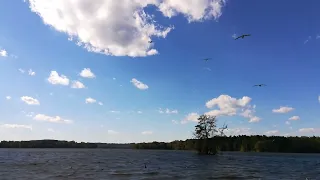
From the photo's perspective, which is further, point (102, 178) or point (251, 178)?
point (251, 178)

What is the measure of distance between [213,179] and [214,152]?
100m

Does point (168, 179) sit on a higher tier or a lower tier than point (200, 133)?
lower

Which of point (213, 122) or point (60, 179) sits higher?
point (213, 122)

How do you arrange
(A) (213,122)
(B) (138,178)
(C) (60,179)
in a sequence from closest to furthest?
(C) (60,179) → (B) (138,178) → (A) (213,122)

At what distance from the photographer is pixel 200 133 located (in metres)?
148

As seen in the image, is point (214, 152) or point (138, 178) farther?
point (214, 152)

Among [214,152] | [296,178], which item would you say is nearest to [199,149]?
[214,152]

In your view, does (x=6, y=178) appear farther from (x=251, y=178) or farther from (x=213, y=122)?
(x=213, y=122)

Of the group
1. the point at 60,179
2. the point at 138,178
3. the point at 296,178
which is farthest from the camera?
the point at 296,178

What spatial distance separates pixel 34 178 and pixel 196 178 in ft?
73.6

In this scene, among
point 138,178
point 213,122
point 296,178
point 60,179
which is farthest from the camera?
point 213,122

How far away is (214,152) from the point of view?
150500 mm

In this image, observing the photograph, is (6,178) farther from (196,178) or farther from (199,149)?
(199,149)

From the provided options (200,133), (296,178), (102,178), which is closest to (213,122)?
(200,133)
